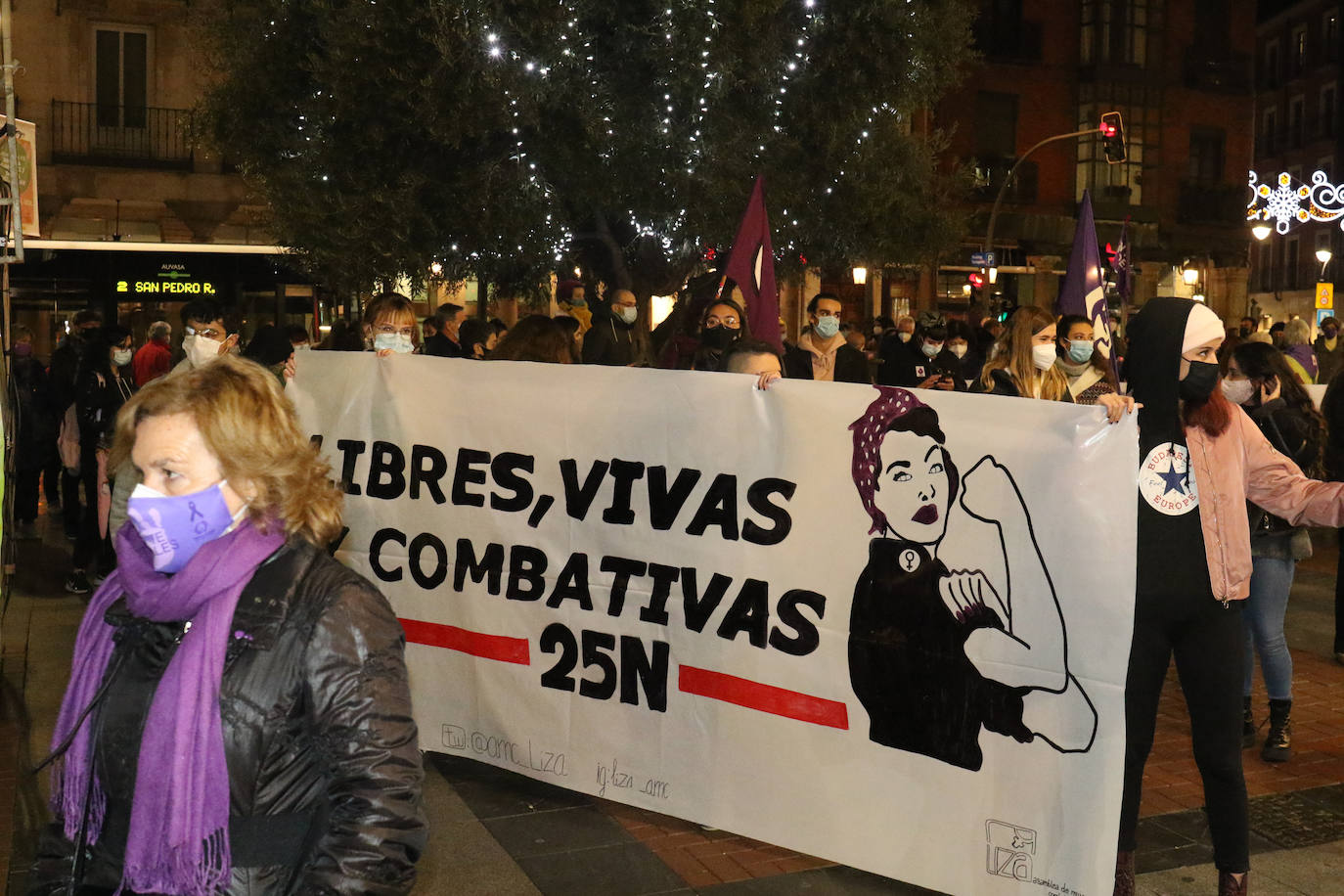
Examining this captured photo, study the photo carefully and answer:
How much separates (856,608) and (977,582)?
1.45ft

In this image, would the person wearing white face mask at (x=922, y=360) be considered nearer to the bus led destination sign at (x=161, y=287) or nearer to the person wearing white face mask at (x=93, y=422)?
the person wearing white face mask at (x=93, y=422)

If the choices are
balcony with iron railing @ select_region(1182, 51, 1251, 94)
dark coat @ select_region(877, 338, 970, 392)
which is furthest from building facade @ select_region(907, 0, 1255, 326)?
dark coat @ select_region(877, 338, 970, 392)

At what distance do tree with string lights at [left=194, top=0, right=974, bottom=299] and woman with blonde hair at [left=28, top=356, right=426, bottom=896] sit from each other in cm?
764

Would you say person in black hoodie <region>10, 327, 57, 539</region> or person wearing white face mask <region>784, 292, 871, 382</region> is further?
person in black hoodie <region>10, 327, 57, 539</region>

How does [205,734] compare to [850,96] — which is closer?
[205,734]

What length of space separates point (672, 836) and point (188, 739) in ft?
10.4

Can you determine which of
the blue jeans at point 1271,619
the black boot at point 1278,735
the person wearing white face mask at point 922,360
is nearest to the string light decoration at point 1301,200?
the person wearing white face mask at point 922,360

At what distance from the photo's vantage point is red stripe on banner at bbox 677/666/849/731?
14.7 feet

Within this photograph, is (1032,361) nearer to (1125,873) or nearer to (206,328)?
(1125,873)

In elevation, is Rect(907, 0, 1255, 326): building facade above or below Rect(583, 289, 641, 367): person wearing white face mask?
above

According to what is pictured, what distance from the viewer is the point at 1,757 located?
604 cm

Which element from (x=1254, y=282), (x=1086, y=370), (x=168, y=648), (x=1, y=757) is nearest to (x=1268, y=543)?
(x=1086, y=370)

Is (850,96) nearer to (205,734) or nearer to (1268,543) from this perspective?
(1268,543)

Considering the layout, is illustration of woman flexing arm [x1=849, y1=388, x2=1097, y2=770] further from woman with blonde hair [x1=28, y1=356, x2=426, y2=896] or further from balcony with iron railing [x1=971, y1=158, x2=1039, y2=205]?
balcony with iron railing [x1=971, y1=158, x2=1039, y2=205]
